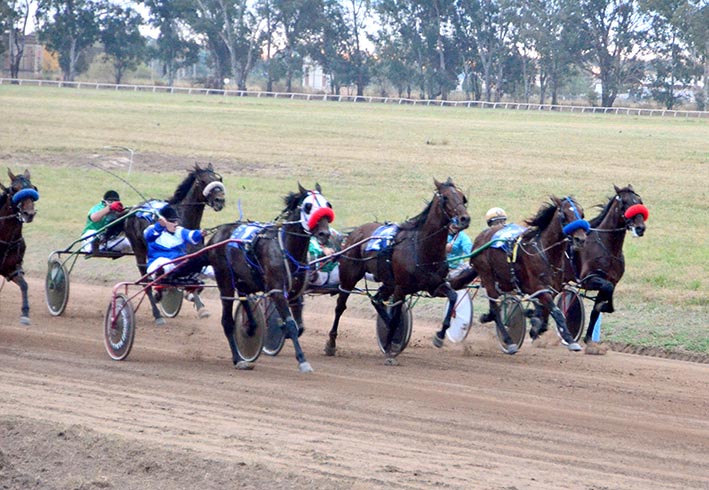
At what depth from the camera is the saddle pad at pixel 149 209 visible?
11.6m

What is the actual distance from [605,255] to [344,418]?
4280 mm

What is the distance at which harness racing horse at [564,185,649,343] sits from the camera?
436 inches

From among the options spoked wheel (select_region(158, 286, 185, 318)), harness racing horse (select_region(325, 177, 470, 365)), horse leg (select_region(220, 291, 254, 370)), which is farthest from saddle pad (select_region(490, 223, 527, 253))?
spoked wheel (select_region(158, 286, 185, 318))

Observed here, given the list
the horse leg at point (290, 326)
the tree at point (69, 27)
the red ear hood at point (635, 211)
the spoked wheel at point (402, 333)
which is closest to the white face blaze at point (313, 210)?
the horse leg at point (290, 326)

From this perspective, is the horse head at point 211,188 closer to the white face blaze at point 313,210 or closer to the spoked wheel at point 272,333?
the spoked wheel at point 272,333

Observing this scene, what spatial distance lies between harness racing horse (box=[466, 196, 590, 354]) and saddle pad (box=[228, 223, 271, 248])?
7.28 ft

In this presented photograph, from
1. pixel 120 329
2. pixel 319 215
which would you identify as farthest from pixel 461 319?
pixel 120 329

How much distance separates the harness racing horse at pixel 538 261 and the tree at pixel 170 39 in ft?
242

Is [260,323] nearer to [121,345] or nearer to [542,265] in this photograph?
[121,345]

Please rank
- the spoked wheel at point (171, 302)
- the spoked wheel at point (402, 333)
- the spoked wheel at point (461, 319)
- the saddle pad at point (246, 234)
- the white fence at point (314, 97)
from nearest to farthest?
1. the saddle pad at point (246, 234)
2. the spoked wheel at point (402, 333)
3. the spoked wheel at point (461, 319)
4. the spoked wheel at point (171, 302)
5. the white fence at point (314, 97)

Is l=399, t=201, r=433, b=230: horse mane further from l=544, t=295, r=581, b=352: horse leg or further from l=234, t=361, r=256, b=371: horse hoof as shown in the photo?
l=234, t=361, r=256, b=371: horse hoof

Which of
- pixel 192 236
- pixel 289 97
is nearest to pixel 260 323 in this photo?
pixel 192 236

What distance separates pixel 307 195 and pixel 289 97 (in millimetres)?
61862

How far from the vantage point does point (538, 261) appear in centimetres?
1055
